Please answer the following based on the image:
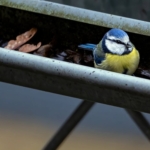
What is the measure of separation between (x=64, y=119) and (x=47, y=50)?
1.88 feet

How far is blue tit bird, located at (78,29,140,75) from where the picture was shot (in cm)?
108

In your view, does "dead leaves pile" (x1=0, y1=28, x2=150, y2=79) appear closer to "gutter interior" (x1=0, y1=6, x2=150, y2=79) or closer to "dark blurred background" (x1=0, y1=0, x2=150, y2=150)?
"gutter interior" (x1=0, y1=6, x2=150, y2=79)

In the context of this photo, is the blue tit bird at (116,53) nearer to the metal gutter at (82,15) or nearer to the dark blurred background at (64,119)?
the metal gutter at (82,15)

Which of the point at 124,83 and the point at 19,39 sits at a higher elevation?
the point at 124,83

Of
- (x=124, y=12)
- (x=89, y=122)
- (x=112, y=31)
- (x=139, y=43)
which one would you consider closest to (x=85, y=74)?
(x=112, y=31)

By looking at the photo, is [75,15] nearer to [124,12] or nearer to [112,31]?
[112,31]

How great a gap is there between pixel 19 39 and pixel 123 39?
0.30 meters

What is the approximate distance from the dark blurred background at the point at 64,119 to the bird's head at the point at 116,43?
0.44 m

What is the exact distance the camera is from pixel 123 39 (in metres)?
1.09

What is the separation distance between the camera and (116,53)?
1.12m

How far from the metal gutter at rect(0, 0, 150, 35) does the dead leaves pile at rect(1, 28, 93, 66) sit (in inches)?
3.2

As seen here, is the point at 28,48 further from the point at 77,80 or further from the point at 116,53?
the point at 77,80

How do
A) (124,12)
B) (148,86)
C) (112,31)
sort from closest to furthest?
(148,86) < (112,31) < (124,12)

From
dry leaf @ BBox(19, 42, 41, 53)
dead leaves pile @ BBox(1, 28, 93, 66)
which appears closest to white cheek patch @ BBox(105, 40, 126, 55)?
dead leaves pile @ BBox(1, 28, 93, 66)
